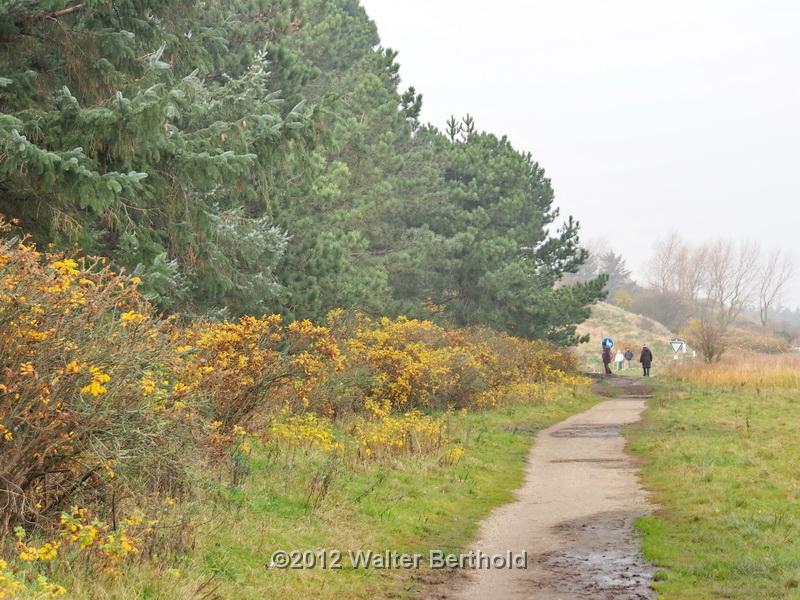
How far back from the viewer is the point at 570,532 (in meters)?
11.1

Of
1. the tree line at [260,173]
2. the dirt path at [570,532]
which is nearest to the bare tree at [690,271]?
→ the tree line at [260,173]

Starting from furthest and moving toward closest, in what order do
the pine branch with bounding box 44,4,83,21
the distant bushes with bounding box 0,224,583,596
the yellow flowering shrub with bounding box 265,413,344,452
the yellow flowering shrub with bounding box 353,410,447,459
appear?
the yellow flowering shrub with bounding box 353,410,447,459
the yellow flowering shrub with bounding box 265,413,344,452
the pine branch with bounding box 44,4,83,21
the distant bushes with bounding box 0,224,583,596

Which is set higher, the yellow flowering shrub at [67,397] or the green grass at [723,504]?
the yellow flowering shrub at [67,397]

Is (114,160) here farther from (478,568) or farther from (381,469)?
(478,568)

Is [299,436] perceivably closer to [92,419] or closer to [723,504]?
[723,504]

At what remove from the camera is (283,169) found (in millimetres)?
14828

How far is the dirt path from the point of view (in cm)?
847

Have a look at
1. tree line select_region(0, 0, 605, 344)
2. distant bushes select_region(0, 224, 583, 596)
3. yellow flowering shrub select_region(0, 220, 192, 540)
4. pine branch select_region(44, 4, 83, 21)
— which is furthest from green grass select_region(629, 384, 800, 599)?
pine branch select_region(44, 4, 83, 21)

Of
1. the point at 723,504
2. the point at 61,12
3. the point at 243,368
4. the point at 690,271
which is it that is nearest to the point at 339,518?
the point at 243,368

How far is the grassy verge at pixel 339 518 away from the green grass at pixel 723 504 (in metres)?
2.44

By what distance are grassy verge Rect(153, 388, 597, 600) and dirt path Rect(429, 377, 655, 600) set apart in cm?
44

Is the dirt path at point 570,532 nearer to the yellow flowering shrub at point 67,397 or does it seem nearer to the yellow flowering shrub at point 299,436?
the yellow flowering shrub at point 299,436

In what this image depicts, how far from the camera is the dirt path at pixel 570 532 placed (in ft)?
27.8

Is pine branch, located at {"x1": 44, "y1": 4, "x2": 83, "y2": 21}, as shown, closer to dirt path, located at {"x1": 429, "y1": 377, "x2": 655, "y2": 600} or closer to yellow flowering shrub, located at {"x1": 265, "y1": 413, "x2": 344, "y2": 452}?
yellow flowering shrub, located at {"x1": 265, "y1": 413, "x2": 344, "y2": 452}
